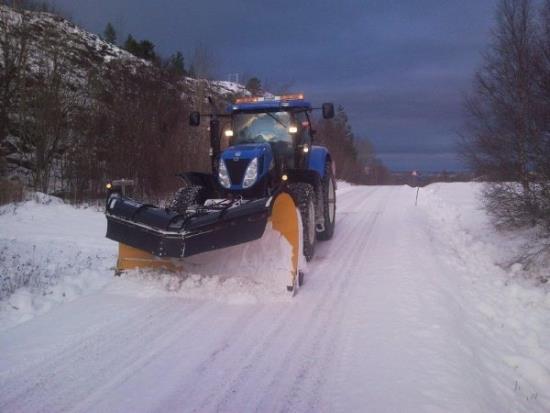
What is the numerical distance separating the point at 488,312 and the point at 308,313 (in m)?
2.15

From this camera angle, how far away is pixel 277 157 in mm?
7109

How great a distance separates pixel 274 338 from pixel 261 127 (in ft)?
13.4

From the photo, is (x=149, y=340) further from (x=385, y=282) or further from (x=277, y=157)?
(x=277, y=157)

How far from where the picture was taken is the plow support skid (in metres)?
4.73

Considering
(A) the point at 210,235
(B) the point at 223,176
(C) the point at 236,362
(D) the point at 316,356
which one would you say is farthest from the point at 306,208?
(C) the point at 236,362

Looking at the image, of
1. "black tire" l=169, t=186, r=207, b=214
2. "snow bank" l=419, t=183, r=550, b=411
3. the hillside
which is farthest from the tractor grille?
the hillside

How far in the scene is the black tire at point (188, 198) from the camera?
5.90m

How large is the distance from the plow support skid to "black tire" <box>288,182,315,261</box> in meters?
0.79

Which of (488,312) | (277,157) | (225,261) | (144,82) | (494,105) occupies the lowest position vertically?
(488,312)

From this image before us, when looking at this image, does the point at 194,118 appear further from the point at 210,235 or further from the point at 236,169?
the point at 210,235

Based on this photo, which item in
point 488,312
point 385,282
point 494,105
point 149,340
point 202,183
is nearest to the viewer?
point 149,340

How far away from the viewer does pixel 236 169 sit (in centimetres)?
631

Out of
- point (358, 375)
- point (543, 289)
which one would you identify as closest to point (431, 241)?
point (543, 289)

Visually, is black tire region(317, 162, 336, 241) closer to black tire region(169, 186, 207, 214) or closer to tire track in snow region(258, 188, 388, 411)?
tire track in snow region(258, 188, 388, 411)
